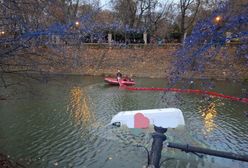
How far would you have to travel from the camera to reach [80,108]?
1466cm

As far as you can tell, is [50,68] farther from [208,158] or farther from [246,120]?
[246,120]

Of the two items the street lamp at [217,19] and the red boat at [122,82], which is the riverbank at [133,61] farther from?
the street lamp at [217,19]

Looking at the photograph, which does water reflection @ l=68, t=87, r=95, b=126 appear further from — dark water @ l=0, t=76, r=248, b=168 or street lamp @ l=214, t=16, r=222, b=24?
street lamp @ l=214, t=16, r=222, b=24

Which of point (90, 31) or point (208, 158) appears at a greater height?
point (90, 31)

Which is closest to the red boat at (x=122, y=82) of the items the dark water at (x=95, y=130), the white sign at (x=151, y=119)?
the dark water at (x=95, y=130)

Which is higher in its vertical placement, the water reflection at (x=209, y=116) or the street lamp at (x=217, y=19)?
the street lamp at (x=217, y=19)

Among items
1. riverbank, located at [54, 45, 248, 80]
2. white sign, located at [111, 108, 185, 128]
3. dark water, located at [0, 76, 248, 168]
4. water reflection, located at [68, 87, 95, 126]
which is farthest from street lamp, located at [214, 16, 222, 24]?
riverbank, located at [54, 45, 248, 80]

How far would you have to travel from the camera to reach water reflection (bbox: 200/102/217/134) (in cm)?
1189

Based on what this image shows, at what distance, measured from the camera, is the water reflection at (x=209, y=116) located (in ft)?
39.0

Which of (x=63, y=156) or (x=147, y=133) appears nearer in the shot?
(x=63, y=156)

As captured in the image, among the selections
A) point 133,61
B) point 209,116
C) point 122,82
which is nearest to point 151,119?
point 209,116

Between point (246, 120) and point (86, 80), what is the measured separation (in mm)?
13465

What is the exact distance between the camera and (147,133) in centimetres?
1090

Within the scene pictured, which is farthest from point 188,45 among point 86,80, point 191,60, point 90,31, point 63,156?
point 86,80
